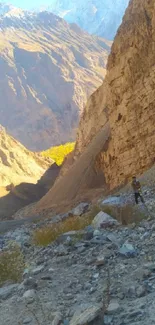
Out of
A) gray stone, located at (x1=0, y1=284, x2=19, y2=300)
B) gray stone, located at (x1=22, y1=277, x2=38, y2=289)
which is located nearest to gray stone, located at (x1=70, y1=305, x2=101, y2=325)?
gray stone, located at (x1=22, y1=277, x2=38, y2=289)

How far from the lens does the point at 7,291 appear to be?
646 centimetres

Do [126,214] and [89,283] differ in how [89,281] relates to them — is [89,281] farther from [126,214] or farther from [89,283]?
[126,214]

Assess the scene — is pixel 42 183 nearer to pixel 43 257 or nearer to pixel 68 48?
pixel 43 257

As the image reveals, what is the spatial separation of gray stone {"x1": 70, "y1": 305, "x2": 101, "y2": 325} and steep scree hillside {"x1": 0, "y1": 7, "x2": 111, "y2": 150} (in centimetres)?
13389

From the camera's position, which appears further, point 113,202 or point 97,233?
point 113,202

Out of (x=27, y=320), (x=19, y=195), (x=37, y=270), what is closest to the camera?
(x=27, y=320)

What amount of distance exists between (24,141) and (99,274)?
135 meters

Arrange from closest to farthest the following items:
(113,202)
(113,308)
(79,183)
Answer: (113,308), (113,202), (79,183)

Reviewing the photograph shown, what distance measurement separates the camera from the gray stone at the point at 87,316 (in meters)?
4.43

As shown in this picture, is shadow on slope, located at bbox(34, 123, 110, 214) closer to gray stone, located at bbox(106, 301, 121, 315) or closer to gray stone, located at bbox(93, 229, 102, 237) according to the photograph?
gray stone, located at bbox(93, 229, 102, 237)

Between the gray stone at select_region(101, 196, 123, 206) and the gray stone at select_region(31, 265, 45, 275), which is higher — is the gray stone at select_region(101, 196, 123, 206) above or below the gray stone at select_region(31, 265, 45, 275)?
above

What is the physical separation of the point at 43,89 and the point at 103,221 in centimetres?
15684

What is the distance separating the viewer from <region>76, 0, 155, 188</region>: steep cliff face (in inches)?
1058

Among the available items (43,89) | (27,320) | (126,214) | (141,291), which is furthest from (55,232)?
(43,89)
